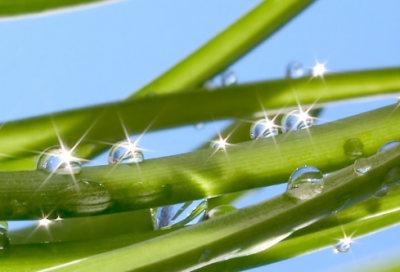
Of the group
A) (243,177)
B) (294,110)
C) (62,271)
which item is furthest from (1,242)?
(294,110)

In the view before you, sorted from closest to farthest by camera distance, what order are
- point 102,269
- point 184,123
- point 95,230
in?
point 102,269, point 95,230, point 184,123

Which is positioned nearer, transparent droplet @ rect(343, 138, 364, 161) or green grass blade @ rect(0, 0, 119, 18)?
transparent droplet @ rect(343, 138, 364, 161)

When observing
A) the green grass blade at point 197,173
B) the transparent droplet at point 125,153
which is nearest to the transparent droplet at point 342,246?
the green grass blade at point 197,173

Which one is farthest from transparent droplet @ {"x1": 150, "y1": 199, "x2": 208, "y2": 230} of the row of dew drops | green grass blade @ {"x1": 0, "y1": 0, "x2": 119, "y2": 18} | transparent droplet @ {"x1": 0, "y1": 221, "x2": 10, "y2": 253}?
green grass blade @ {"x1": 0, "y1": 0, "x2": 119, "y2": 18}

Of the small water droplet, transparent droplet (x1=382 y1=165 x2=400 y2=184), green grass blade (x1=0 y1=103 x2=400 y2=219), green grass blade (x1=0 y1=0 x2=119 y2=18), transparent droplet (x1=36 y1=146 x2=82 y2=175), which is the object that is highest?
green grass blade (x1=0 y1=0 x2=119 y2=18)

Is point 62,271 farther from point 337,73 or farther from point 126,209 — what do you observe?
point 337,73

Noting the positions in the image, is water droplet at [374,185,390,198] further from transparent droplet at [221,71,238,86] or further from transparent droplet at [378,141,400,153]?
transparent droplet at [221,71,238,86]

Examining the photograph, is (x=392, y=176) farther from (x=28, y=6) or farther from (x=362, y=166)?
(x=28, y=6)
